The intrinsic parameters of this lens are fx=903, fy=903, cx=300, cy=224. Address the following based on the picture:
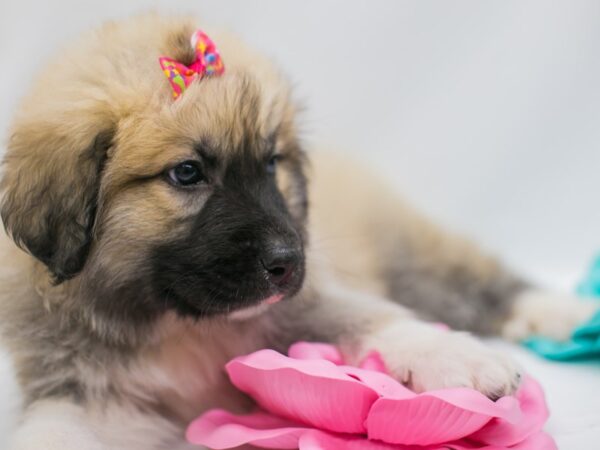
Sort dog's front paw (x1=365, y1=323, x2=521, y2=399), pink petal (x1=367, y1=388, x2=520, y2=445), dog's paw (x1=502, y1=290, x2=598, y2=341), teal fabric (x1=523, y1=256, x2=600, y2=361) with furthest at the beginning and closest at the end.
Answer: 1. dog's paw (x1=502, y1=290, x2=598, y2=341)
2. teal fabric (x1=523, y1=256, x2=600, y2=361)
3. dog's front paw (x1=365, y1=323, x2=521, y2=399)
4. pink petal (x1=367, y1=388, x2=520, y2=445)

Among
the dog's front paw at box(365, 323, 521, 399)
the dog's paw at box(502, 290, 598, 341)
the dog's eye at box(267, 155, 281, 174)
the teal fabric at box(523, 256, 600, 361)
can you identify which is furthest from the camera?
the dog's paw at box(502, 290, 598, 341)

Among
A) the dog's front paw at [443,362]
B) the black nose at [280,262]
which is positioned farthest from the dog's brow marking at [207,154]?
the dog's front paw at [443,362]

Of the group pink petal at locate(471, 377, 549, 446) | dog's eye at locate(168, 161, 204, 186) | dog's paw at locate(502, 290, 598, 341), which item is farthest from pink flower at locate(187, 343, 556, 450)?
dog's paw at locate(502, 290, 598, 341)

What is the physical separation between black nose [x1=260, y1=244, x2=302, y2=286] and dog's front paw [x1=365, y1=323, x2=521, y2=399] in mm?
357

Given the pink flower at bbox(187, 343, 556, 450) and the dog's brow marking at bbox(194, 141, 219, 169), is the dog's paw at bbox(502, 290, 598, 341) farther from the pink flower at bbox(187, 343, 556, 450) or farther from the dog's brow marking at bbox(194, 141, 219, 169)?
the dog's brow marking at bbox(194, 141, 219, 169)

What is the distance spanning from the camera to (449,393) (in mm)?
1946

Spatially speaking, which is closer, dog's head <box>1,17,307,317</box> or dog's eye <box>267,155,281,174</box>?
dog's head <box>1,17,307,317</box>

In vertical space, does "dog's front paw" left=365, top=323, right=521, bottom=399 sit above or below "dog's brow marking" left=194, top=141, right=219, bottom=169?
below

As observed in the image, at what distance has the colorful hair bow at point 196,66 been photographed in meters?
2.14

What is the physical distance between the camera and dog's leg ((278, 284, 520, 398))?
2088mm

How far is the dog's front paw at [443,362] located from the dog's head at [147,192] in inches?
12.4

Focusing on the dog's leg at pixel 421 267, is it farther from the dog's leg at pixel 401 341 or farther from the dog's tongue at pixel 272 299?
the dog's tongue at pixel 272 299

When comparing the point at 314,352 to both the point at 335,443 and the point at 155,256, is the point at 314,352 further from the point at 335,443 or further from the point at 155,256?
the point at 155,256

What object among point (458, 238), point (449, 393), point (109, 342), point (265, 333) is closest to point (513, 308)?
point (458, 238)
